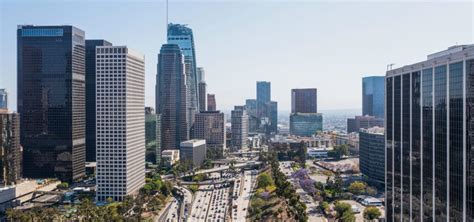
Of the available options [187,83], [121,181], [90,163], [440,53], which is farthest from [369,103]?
[440,53]

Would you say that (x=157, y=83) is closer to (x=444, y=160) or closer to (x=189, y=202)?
(x=189, y=202)

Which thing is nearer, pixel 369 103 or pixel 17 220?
pixel 17 220

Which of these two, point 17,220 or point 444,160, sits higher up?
point 444,160

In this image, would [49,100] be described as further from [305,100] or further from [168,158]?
[305,100]

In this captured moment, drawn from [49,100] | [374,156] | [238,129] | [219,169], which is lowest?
[219,169]

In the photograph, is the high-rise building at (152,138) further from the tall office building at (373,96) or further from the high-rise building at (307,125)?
the tall office building at (373,96)

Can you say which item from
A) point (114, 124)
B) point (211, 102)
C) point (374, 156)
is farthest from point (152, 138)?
point (211, 102)
